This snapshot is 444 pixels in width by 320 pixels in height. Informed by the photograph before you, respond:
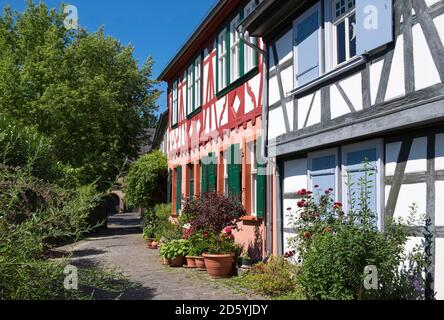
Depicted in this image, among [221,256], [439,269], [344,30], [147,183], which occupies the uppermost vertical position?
[344,30]

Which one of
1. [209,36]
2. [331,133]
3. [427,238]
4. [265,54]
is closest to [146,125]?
[209,36]

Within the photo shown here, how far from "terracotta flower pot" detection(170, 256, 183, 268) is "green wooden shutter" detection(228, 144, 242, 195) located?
1991 mm

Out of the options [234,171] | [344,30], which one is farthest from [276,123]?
[234,171]

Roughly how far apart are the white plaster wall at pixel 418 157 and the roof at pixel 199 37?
7203 millimetres

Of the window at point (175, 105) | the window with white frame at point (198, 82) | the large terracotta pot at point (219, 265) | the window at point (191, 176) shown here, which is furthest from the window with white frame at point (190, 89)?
the large terracotta pot at point (219, 265)

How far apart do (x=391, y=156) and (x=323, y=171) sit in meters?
1.73

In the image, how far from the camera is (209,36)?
46.7 ft

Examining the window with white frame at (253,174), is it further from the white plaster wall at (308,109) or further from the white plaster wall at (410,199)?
the white plaster wall at (410,199)

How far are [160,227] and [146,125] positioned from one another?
650 inches

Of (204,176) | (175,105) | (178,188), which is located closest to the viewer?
(204,176)

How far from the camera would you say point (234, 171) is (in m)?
11.9

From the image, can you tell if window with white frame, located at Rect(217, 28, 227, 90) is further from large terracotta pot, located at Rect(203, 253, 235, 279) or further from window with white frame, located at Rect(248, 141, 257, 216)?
large terracotta pot, located at Rect(203, 253, 235, 279)

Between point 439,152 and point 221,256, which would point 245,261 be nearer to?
point 221,256
